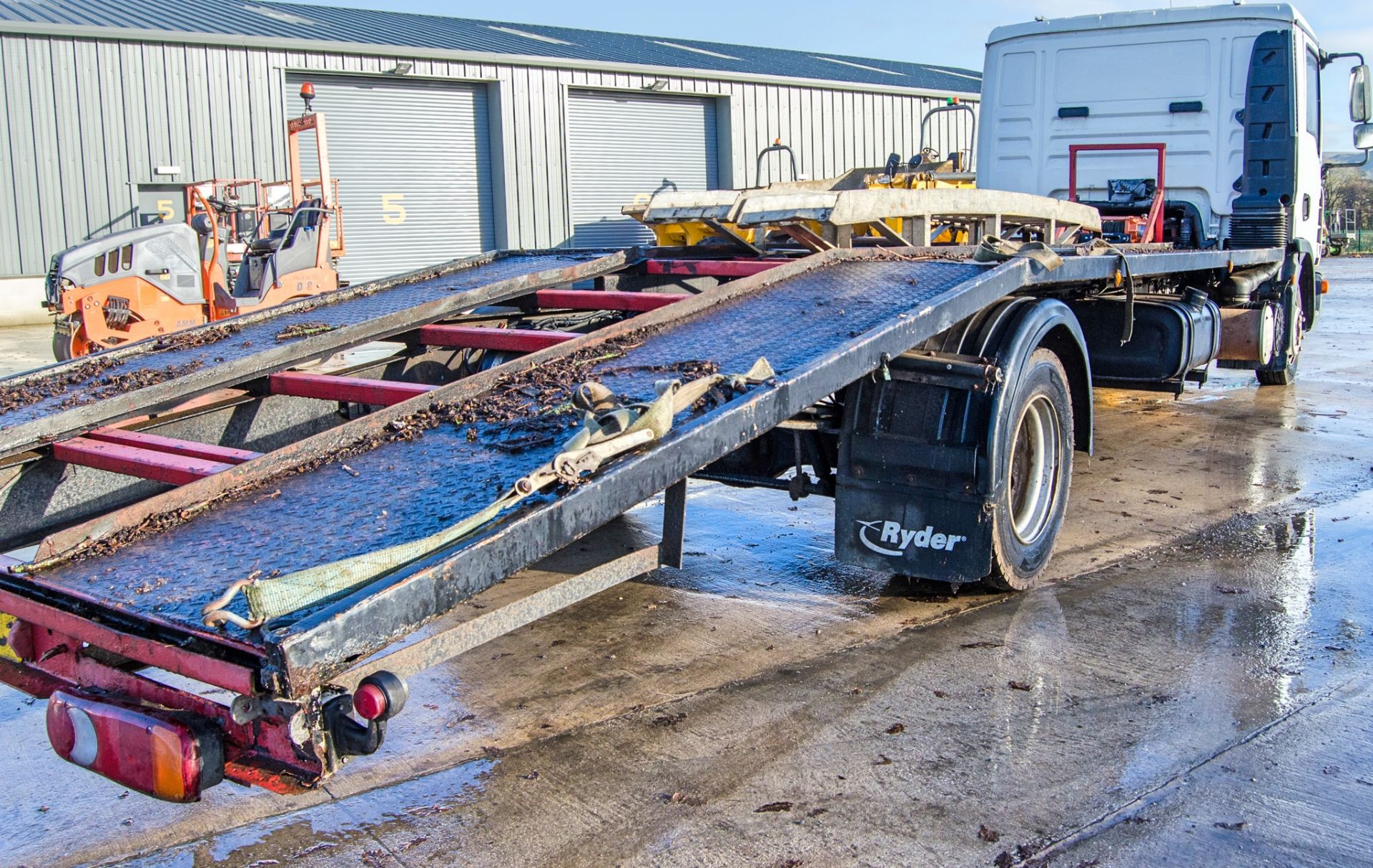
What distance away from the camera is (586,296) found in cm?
512

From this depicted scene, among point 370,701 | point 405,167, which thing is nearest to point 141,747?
point 370,701

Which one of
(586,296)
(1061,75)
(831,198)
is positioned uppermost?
(1061,75)

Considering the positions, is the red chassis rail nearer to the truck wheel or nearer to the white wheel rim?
the truck wheel

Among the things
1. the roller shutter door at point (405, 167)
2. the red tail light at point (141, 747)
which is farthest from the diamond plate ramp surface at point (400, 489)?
the roller shutter door at point (405, 167)

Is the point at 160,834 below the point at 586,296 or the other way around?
below

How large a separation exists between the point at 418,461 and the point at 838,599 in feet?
7.58

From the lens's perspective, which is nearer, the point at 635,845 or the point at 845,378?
the point at 635,845

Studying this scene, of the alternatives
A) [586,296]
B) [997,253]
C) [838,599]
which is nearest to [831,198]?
[997,253]

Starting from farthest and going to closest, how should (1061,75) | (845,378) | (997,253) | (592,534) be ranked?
(1061,75), (592,534), (997,253), (845,378)

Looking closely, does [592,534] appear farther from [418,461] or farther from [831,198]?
[418,461]

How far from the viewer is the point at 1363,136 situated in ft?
31.2

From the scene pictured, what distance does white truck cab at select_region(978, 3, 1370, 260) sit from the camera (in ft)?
27.1

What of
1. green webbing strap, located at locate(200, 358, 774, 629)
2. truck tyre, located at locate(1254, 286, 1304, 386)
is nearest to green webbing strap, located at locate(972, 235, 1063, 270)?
green webbing strap, located at locate(200, 358, 774, 629)

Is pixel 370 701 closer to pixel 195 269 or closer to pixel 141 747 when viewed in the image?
pixel 141 747
